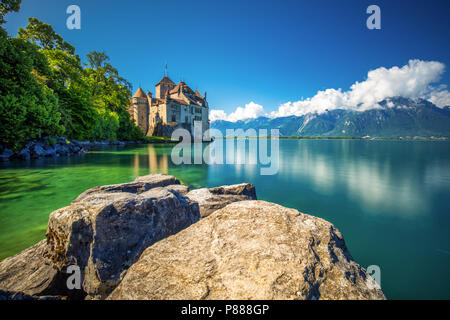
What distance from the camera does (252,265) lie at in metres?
1.91

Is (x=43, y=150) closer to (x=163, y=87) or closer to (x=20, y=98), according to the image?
(x=20, y=98)

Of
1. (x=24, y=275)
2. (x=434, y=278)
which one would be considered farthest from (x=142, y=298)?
(x=434, y=278)

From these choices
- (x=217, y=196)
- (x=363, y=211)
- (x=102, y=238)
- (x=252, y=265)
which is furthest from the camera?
(x=363, y=211)

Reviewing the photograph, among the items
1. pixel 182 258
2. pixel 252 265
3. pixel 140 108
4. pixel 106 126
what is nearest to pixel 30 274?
pixel 182 258

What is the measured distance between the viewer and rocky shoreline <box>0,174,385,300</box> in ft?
5.74

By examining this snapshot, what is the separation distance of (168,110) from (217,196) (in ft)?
197

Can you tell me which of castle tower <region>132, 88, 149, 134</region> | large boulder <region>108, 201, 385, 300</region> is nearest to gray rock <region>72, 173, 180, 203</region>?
large boulder <region>108, 201, 385, 300</region>

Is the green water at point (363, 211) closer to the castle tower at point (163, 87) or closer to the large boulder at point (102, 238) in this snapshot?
the large boulder at point (102, 238)

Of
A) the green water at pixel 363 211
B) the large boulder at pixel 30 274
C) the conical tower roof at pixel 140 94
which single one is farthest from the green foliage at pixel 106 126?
the large boulder at pixel 30 274

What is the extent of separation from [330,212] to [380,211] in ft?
7.06
